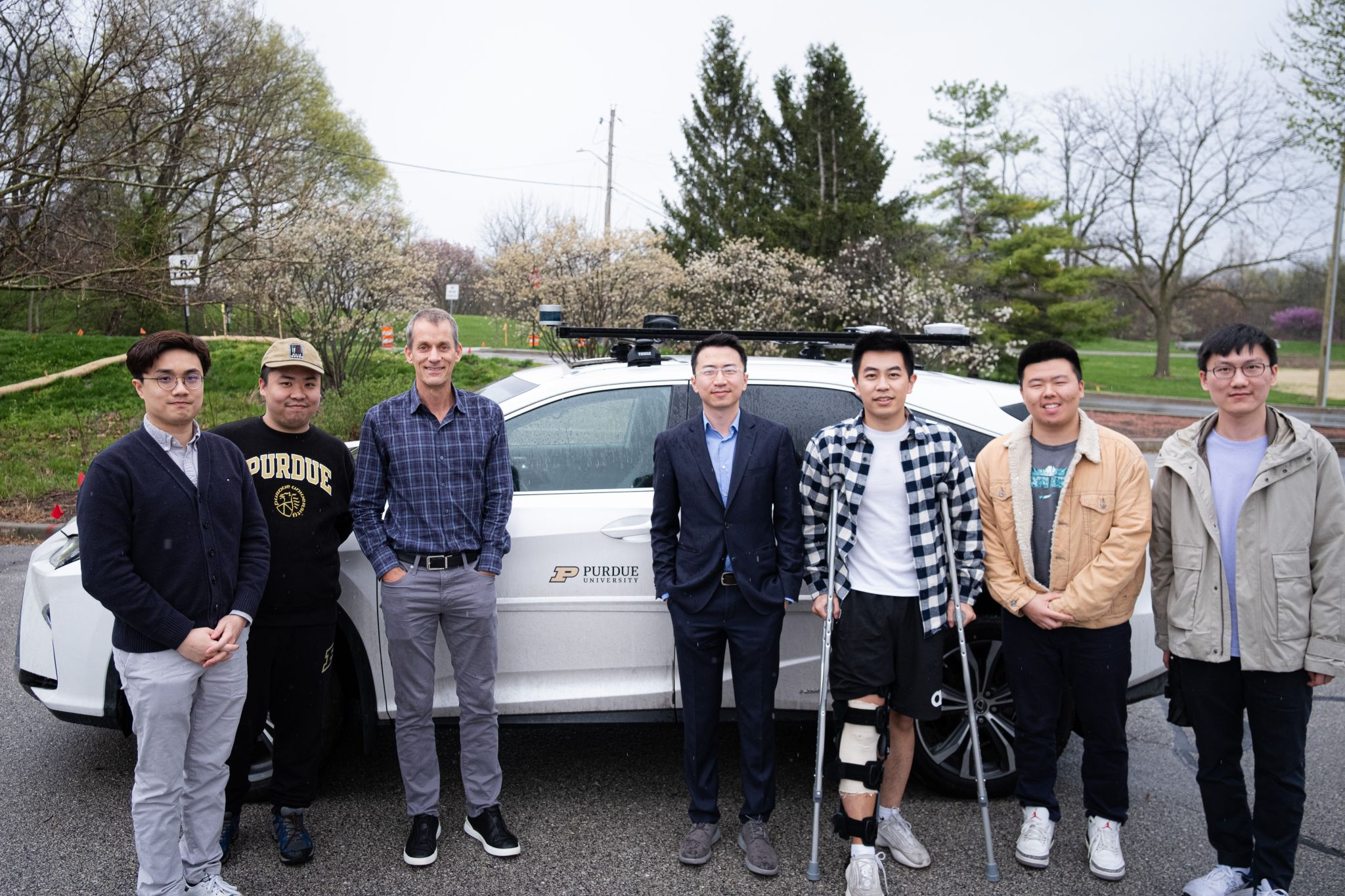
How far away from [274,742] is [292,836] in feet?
1.15

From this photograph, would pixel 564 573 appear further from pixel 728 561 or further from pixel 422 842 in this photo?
pixel 422 842

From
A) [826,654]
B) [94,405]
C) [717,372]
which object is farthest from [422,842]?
[94,405]

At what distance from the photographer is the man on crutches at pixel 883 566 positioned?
10.7ft

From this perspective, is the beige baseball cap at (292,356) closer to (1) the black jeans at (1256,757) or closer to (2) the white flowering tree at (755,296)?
(1) the black jeans at (1256,757)

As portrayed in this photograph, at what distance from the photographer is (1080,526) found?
11.0 ft

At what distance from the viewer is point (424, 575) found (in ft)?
11.1

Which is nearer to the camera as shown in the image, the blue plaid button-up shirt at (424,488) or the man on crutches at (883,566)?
the man on crutches at (883,566)

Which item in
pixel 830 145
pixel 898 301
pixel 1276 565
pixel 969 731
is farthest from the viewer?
pixel 830 145

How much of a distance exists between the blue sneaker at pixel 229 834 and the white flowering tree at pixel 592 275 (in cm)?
1516

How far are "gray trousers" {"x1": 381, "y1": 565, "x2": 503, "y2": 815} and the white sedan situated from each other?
254 mm

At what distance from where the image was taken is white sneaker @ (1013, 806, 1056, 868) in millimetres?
3428

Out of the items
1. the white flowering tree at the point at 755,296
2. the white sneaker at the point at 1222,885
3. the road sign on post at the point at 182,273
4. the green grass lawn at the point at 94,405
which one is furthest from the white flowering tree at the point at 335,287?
the white sneaker at the point at 1222,885

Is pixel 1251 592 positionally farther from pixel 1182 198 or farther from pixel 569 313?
pixel 1182 198

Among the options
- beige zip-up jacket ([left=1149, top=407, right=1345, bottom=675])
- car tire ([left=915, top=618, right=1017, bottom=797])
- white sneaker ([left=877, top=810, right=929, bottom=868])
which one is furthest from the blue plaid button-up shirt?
beige zip-up jacket ([left=1149, top=407, right=1345, bottom=675])
